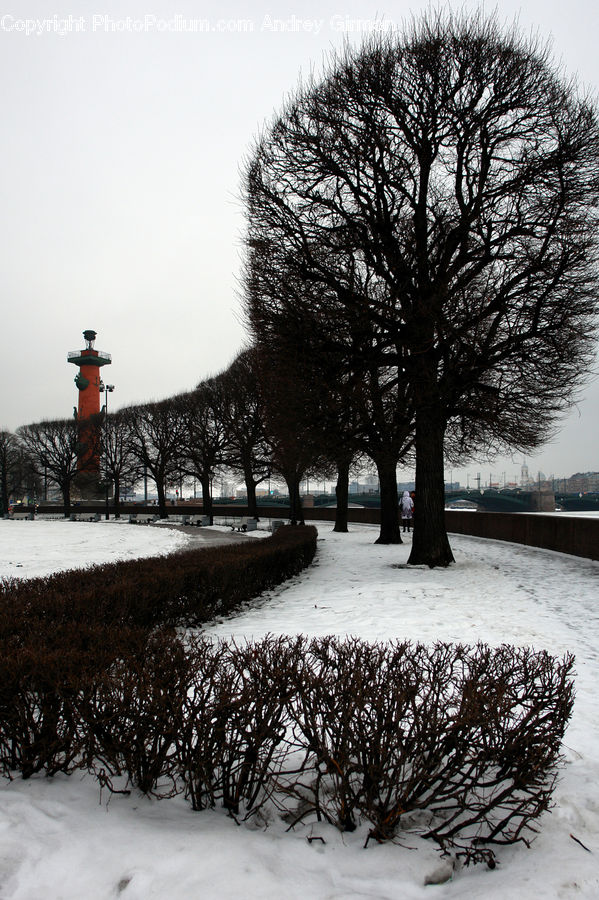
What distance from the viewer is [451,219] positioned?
13.3m

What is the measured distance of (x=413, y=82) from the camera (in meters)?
12.1

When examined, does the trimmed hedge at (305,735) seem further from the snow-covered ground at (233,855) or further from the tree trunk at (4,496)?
the tree trunk at (4,496)

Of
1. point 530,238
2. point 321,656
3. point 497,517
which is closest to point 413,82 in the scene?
point 530,238

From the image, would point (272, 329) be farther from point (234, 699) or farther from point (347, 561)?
point (234, 699)

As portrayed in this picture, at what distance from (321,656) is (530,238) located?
11.8 metres

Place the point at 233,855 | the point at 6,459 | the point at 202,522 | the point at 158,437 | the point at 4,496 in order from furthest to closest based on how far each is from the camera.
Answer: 1. the point at 6,459
2. the point at 4,496
3. the point at 158,437
4. the point at 202,522
5. the point at 233,855

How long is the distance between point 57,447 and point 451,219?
185 ft

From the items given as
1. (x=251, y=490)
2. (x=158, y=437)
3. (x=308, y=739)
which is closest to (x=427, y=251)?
(x=308, y=739)

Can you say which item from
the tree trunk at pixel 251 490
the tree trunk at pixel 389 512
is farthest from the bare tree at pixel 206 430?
the tree trunk at pixel 389 512

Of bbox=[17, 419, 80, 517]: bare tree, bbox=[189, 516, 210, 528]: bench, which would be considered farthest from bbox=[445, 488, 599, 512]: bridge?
bbox=[17, 419, 80, 517]: bare tree

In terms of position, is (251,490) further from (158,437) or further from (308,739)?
(308,739)

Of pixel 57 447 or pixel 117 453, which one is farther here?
pixel 57 447

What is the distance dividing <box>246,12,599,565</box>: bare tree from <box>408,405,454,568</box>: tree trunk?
0.03 metres

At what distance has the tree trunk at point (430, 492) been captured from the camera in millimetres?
12938
